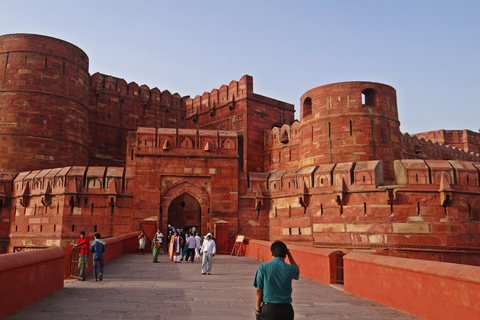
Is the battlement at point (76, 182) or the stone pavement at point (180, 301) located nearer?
the stone pavement at point (180, 301)

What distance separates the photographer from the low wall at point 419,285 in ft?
14.6

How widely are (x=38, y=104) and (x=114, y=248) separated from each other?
38.0 ft

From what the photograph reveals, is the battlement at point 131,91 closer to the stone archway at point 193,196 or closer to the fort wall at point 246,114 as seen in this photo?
the fort wall at point 246,114

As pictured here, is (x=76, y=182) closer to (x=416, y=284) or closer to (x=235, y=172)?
(x=235, y=172)

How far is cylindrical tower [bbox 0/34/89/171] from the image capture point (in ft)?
68.4

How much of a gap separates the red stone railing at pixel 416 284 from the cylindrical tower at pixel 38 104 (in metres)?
17.1

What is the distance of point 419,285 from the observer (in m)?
5.35

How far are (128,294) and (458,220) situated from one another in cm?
1226

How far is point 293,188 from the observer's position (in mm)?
17641

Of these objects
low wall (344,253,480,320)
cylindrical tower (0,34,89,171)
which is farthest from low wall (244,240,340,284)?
cylindrical tower (0,34,89,171)

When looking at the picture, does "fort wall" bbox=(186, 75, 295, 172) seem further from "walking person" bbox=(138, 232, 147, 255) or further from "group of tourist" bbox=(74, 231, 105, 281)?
"group of tourist" bbox=(74, 231, 105, 281)

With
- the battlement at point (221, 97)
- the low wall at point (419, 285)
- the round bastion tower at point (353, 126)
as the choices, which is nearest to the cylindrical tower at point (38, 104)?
the battlement at point (221, 97)

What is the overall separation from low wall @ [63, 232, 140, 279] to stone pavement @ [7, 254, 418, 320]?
585 millimetres

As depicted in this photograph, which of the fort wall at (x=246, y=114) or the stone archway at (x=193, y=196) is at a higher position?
the fort wall at (x=246, y=114)
